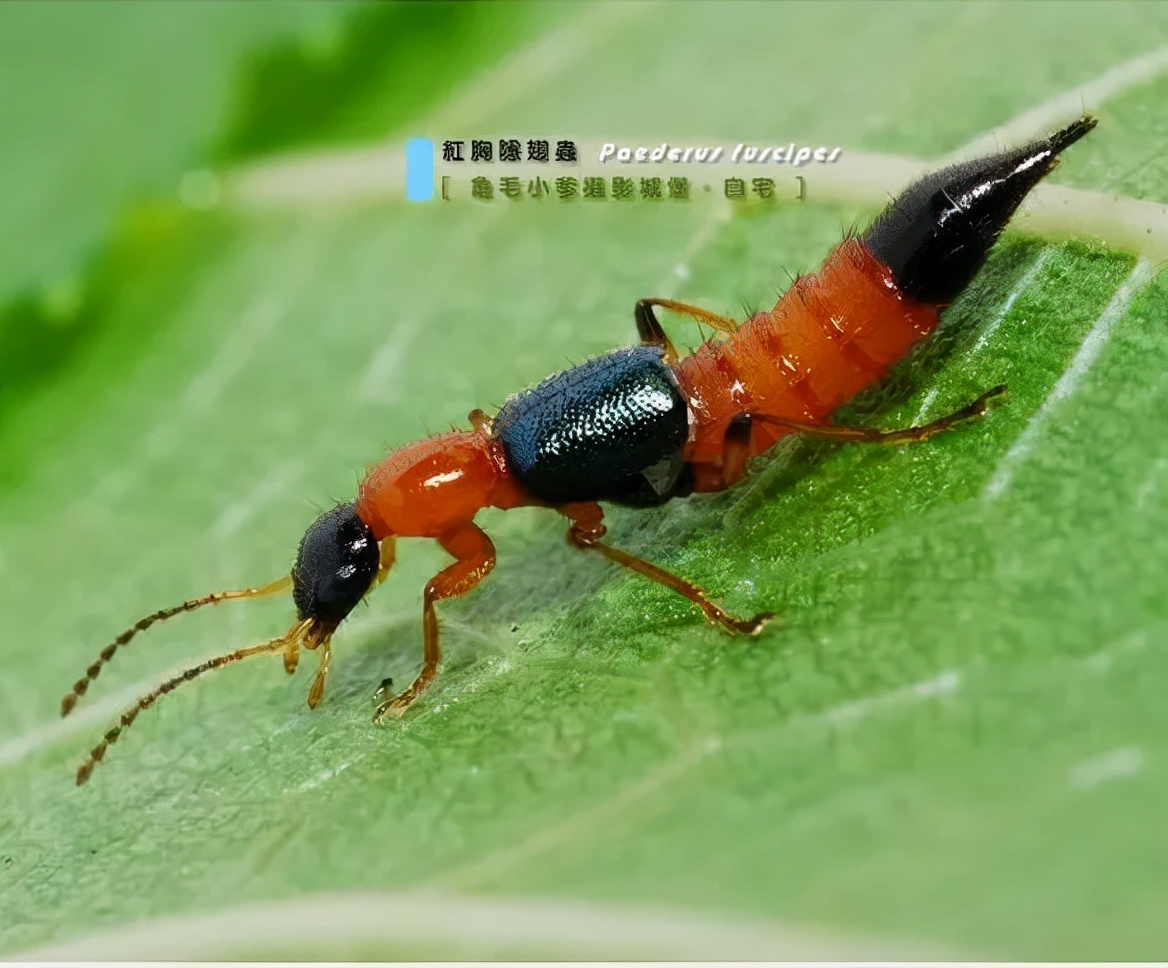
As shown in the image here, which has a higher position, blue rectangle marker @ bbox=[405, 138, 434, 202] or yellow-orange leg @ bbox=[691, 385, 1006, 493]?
blue rectangle marker @ bbox=[405, 138, 434, 202]

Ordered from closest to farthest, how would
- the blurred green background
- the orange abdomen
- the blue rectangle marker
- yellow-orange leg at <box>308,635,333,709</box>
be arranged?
the blurred green background < the orange abdomen < yellow-orange leg at <box>308,635,333,709</box> < the blue rectangle marker

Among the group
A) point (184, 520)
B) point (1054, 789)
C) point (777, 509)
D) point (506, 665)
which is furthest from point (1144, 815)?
point (184, 520)

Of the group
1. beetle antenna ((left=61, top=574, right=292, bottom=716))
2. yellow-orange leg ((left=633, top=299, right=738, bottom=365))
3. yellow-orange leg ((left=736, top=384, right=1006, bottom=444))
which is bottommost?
yellow-orange leg ((left=736, top=384, right=1006, bottom=444))

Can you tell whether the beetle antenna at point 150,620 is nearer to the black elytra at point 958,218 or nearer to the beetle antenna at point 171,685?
the beetle antenna at point 171,685

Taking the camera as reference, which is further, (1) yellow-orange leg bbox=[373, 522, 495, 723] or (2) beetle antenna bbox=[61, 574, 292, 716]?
(2) beetle antenna bbox=[61, 574, 292, 716]

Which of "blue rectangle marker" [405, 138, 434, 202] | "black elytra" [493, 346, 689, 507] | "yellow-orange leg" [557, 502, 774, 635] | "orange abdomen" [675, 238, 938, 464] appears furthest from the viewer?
"blue rectangle marker" [405, 138, 434, 202]

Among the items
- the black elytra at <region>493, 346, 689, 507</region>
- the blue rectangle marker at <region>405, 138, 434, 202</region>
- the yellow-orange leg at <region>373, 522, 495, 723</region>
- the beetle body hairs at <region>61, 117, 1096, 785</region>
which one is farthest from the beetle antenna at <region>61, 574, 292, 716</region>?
the blue rectangle marker at <region>405, 138, 434, 202</region>

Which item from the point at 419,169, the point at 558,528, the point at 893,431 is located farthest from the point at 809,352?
the point at 419,169

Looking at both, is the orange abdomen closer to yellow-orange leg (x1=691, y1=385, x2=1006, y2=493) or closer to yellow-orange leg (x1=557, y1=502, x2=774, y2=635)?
yellow-orange leg (x1=691, y1=385, x2=1006, y2=493)
